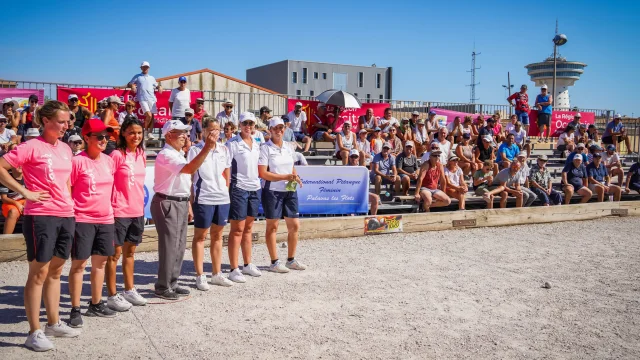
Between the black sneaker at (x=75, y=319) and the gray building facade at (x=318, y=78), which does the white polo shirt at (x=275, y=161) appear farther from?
the gray building facade at (x=318, y=78)

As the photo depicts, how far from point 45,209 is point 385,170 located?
327 inches

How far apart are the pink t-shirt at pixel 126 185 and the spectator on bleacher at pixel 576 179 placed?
1102 cm

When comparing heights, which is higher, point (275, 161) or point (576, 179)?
point (275, 161)

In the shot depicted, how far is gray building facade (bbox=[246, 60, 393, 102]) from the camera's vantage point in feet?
164

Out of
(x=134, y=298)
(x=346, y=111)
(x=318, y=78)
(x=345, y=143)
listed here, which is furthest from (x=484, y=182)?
(x=318, y=78)

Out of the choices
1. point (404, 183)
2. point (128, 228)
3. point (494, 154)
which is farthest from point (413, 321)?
point (494, 154)

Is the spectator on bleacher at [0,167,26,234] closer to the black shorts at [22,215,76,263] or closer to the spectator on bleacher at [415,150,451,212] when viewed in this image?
the black shorts at [22,215,76,263]

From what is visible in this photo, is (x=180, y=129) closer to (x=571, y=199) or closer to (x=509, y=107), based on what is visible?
(x=571, y=199)

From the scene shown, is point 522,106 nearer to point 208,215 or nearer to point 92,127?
point 208,215

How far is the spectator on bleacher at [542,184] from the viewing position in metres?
12.2

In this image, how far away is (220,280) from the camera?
6129mm

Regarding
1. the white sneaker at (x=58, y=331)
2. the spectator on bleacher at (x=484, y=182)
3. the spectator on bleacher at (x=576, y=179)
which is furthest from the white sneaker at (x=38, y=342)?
the spectator on bleacher at (x=576, y=179)

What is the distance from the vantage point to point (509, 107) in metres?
20.1

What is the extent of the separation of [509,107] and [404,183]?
10759mm
